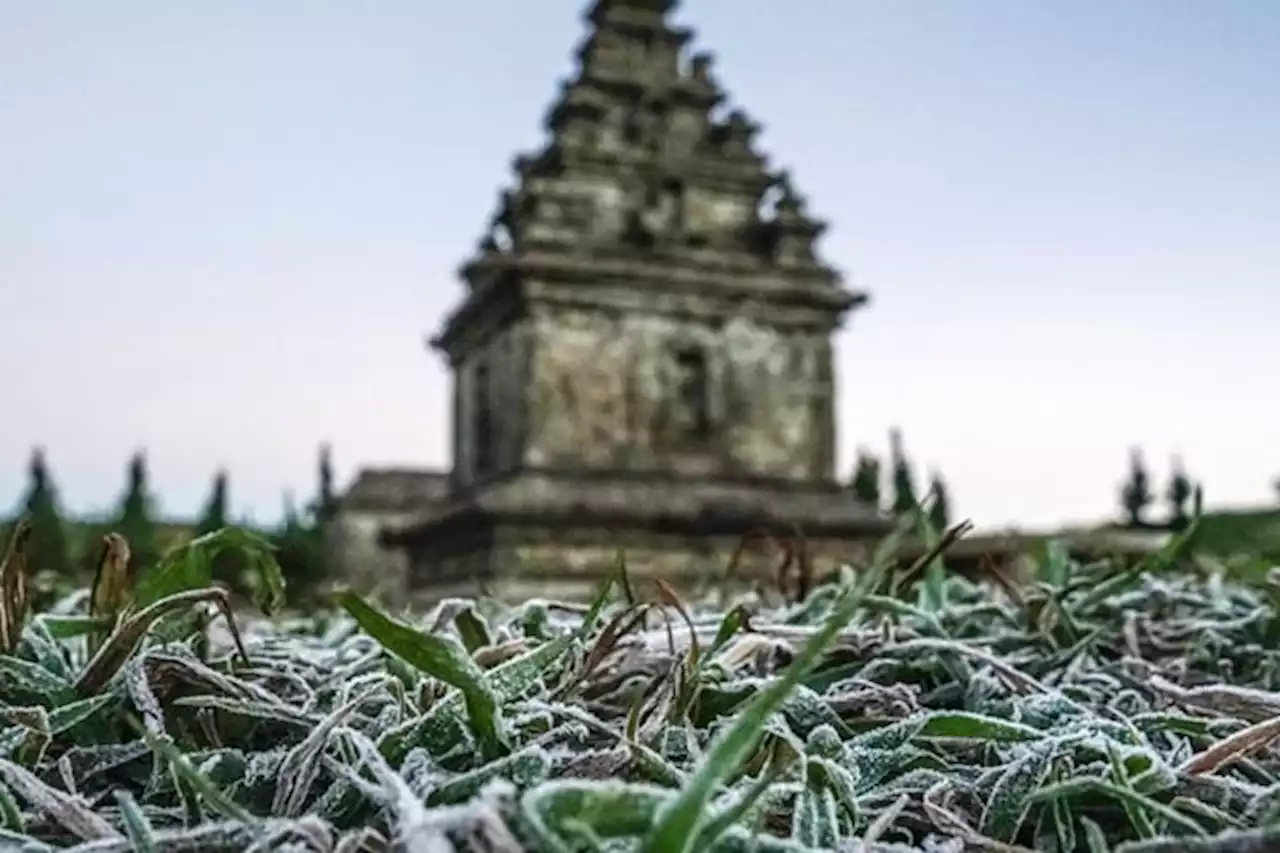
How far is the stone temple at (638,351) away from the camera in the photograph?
832 cm

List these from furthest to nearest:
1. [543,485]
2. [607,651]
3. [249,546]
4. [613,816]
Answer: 1. [543,485]
2. [249,546]
3. [607,651]
4. [613,816]

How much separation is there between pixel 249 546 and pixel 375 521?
45.0 feet

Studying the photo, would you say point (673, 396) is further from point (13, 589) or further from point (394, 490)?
point (13, 589)

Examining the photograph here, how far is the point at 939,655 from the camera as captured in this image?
0.69 meters

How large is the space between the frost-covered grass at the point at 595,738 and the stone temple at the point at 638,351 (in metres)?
7.14

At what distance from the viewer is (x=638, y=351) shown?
28.8 feet

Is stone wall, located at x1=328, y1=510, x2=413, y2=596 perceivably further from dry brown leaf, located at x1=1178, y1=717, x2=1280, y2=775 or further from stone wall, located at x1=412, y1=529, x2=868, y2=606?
dry brown leaf, located at x1=1178, y1=717, x2=1280, y2=775

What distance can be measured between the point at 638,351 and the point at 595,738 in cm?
825

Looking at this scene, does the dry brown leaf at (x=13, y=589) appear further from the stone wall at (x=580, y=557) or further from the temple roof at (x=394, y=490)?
the temple roof at (x=394, y=490)

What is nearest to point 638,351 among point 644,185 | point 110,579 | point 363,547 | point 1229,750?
point 644,185

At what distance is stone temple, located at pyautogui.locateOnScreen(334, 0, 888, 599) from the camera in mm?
8320

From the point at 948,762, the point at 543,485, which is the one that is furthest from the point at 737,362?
the point at 948,762

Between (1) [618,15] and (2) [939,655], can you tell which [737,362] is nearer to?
(1) [618,15]

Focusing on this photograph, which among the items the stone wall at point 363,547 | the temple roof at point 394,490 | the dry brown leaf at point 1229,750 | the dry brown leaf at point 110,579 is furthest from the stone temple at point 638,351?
the dry brown leaf at point 1229,750
